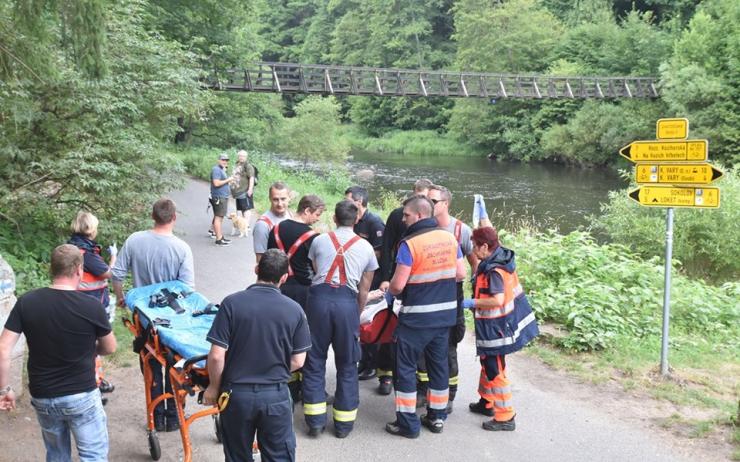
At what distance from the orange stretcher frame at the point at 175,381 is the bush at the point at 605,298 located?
15.5 ft

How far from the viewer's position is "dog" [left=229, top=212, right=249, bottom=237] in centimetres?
1298

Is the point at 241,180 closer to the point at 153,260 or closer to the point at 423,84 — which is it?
the point at 153,260

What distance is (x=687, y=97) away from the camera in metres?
37.0

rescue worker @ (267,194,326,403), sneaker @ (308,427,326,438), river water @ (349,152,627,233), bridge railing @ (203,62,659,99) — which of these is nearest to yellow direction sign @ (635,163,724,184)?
rescue worker @ (267,194,326,403)

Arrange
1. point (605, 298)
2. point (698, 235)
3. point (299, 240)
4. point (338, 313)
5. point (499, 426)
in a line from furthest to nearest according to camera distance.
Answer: point (698, 235)
point (605, 298)
point (499, 426)
point (299, 240)
point (338, 313)

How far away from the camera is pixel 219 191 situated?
12117 millimetres

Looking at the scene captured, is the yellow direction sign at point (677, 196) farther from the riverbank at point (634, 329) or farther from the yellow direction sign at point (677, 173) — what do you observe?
the riverbank at point (634, 329)

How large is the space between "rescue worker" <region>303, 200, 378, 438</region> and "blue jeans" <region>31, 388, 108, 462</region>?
1682mm

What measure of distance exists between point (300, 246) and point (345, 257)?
45 centimetres

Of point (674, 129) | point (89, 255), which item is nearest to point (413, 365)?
point (89, 255)

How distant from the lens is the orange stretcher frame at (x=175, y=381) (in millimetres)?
4133

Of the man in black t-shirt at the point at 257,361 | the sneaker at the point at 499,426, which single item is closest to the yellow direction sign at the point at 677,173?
the sneaker at the point at 499,426

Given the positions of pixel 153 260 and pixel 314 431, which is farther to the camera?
pixel 314 431

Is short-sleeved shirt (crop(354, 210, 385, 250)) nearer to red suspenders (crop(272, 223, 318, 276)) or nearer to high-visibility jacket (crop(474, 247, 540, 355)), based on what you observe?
red suspenders (crop(272, 223, 318, 276))
